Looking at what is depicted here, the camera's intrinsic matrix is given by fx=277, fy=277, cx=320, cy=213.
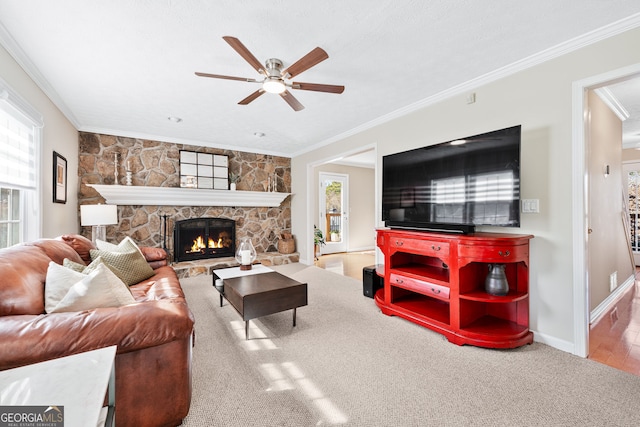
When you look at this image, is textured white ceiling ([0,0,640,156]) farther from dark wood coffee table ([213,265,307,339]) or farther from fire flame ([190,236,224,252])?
fire flame ([190,236,224,252])

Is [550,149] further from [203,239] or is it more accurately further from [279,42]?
[203,239]

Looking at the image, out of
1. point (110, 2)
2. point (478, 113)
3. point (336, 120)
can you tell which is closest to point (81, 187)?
point (110, 2)

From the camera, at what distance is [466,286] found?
93.5 inches

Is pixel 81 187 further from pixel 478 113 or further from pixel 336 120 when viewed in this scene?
pixel 478 113

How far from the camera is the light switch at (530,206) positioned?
2.33m

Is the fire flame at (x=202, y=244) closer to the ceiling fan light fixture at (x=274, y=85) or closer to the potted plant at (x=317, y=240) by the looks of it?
the potted plant at (x=317, y=240)

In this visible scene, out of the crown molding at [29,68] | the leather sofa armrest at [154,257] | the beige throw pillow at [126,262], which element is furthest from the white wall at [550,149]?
the crown molding at [29,68]

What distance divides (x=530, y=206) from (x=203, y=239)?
16.3 feet

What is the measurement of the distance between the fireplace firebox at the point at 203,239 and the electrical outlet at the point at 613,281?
5.59 meters

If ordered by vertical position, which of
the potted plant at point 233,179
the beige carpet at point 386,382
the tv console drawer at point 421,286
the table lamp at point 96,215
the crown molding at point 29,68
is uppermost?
the crown molding at point 29,68

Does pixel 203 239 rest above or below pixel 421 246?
below

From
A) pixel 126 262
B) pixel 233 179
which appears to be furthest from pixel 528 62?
pixel 233 179

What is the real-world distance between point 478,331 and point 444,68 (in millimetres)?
2311

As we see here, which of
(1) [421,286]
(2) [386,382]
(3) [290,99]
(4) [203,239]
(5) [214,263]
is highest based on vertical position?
(3) [290,99]
